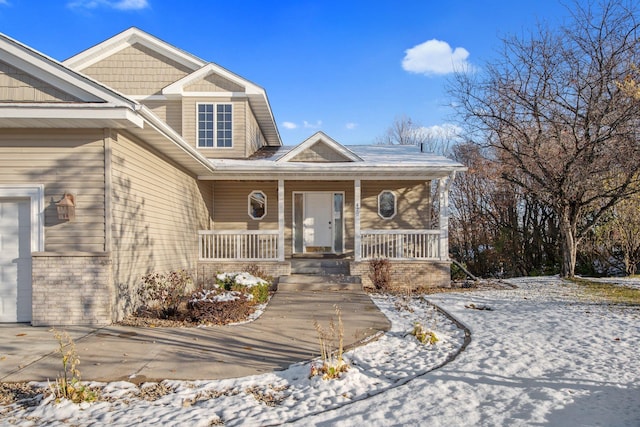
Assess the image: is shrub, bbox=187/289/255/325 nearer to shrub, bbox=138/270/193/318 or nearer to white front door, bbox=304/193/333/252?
shrub, bbox=138/270/193/318

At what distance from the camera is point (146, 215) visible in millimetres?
7895

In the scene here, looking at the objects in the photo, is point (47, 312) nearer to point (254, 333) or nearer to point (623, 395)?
point (254, 333)

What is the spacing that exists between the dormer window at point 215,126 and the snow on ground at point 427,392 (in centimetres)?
901

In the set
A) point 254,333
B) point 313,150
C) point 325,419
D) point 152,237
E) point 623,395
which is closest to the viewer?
point 325,419

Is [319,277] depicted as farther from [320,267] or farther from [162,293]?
[162,293]

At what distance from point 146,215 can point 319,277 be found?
4.54 meters

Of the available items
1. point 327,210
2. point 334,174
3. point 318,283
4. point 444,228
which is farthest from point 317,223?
point 444,228

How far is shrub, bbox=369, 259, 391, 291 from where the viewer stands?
35.3 feet

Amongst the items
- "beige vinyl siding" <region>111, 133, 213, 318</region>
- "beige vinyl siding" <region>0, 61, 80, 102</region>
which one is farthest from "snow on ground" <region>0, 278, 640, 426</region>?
"beige vinyl siding" <region>0, 61, 80, 102</region>

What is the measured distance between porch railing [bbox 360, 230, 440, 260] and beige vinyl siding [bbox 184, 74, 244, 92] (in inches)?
236

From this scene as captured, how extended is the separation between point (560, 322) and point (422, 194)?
280 inches

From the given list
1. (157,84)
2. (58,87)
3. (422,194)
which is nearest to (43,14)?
(157,84)

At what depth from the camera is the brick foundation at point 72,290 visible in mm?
6457

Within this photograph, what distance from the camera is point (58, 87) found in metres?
6.41
